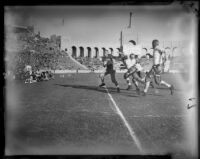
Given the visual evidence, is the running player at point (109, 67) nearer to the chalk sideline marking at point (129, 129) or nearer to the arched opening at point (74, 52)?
the chalk sideline marking at point (129, 129)

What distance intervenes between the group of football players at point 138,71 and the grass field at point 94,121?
12 centimetres

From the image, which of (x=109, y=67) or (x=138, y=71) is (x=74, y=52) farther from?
(x=138, y=71)

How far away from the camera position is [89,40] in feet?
14.8

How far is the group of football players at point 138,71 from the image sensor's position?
4.58 metres

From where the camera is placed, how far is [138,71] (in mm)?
4770

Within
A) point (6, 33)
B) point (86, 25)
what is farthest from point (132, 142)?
point (6, 33)

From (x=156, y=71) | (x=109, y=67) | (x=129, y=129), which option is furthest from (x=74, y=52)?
(x=129, y=129)

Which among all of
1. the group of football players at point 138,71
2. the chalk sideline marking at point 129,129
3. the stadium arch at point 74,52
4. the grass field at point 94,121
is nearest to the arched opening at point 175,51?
the group of football players at point 138,71

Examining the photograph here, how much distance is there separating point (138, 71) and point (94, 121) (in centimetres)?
131

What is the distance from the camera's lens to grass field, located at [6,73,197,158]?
3.88 metres

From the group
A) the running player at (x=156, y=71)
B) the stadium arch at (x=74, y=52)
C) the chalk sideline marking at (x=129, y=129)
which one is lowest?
the chalk sideline marking at (x=129, y=129)

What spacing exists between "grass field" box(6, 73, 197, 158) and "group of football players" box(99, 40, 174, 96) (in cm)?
12

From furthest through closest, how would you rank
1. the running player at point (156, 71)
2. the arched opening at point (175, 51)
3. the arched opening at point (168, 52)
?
the running player at point (156, 71) < the arched opening at point (168, 52) < the arched opening at point (175, 51)

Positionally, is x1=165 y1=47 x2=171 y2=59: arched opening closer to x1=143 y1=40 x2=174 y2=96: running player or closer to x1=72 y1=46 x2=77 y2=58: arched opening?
x1=143 y1=40 x2=174 y2=96: running player
